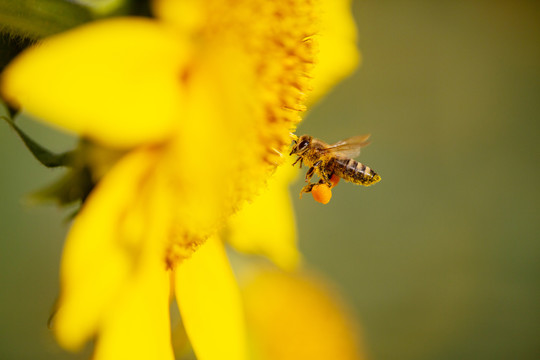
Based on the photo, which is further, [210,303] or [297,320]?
[297,320]

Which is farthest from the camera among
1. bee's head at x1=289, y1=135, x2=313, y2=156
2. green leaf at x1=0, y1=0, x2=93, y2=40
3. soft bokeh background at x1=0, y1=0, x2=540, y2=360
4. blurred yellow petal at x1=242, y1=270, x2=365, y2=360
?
soft bokeh background at x1=0, y1=0, x2=540, y2=360

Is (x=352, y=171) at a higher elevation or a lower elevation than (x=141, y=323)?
higher

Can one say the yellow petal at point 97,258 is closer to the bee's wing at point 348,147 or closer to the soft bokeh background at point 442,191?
the bee's wing at point 348,147

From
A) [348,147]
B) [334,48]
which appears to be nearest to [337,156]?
[348,147]

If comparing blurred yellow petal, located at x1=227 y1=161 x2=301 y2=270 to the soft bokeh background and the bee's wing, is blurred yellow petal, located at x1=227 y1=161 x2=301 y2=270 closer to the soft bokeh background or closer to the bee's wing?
the bee's wing

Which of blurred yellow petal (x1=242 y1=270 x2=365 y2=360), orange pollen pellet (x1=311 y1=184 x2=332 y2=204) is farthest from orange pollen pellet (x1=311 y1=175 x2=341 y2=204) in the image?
blurred yellow petal (x1=242 y1=270 x2=365 y2=360)

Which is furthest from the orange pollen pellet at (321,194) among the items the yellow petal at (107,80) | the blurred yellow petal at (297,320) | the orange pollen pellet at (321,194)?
the blurred yellow petal at (297,320)

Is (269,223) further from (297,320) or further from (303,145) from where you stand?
(297,320)

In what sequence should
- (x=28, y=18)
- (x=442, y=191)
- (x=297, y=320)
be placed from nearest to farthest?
(x=28, y=18) < (x=297, y=320) < (x=442, y=191)
